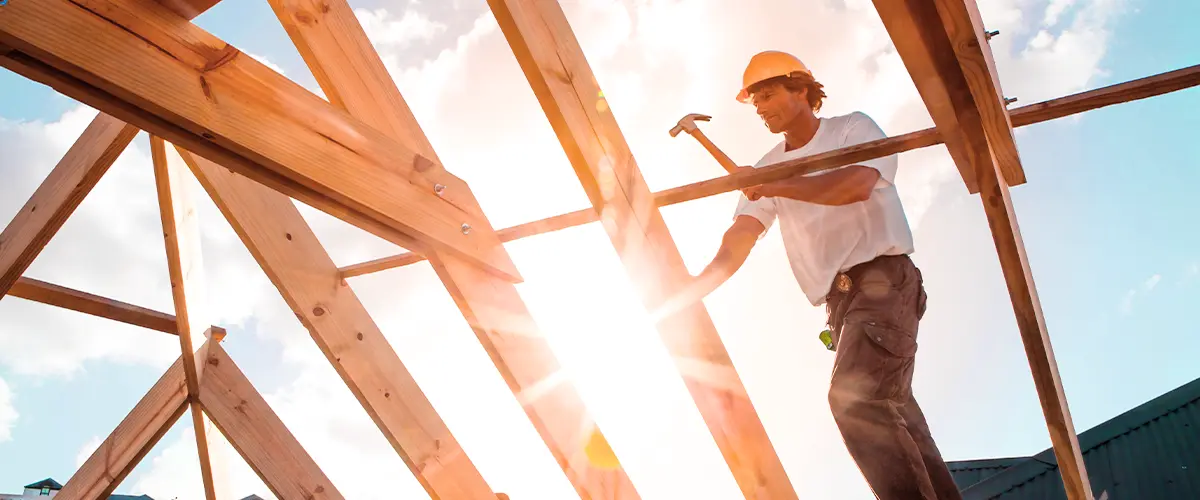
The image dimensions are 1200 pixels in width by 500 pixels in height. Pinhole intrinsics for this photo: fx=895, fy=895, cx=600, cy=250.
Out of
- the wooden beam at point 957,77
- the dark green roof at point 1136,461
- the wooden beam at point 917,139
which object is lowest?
the wooden beam at point 957,77

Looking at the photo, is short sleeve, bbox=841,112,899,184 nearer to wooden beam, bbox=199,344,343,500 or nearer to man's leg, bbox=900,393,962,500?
man's leg, bbox=900,393,962,500

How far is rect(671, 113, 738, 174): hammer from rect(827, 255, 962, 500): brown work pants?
0.40m

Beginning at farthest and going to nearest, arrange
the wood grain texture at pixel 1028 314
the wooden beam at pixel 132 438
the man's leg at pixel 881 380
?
the wooden beam at pixel 132 438 → the man's leg at pixel 881 380 → the wood grain texture at pixel 1028 314

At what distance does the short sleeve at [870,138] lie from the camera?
2.16 meters

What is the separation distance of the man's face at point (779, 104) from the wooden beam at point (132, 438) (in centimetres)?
218

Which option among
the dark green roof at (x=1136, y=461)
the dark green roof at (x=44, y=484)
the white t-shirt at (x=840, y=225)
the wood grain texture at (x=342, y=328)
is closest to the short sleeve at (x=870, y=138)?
the white t-shirt at (x=840, y=225)

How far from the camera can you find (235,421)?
10.4 ft

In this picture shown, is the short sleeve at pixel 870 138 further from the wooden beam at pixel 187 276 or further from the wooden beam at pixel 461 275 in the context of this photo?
the wooden beam at pixel 187 276

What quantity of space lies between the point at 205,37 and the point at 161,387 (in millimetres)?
2246

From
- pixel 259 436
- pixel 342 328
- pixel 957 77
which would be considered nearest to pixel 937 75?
pixel 957 77

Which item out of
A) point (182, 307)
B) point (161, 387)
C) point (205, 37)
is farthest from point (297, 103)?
point (161, 387)

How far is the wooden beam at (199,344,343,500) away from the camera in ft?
10.3

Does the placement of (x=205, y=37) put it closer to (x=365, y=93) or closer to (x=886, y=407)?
(x=365, y=93)

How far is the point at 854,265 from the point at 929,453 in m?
0.52
